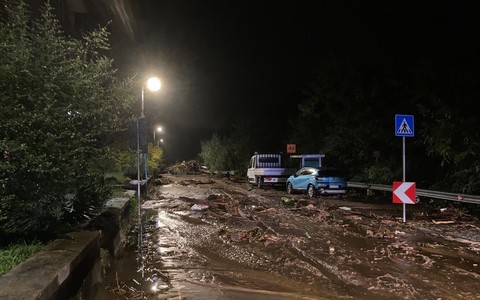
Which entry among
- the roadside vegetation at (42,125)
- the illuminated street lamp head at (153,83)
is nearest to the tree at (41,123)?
the roadside vegetation at (42,125)

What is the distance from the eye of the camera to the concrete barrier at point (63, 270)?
3.64m

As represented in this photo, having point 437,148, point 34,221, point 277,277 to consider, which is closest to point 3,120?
point 34,221

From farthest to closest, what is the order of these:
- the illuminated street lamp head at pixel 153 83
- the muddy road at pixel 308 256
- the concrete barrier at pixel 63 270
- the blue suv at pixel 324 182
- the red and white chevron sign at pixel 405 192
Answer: the blue suv at pixel 324 182
the illuminated street lamp head at pixel 153 83
the red and white chevron sign at pixel 405 192
the muddy road at pixel 308 256
the concrete barrier at pixel 63 270

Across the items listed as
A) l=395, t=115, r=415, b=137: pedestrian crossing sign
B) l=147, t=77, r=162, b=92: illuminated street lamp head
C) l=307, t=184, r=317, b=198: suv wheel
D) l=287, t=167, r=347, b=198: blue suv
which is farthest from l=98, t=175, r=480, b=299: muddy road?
l=307, t=184, r=317, b=198: suv wheel

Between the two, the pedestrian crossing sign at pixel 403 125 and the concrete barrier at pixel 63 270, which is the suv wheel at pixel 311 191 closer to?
the pedestrian crossing sign at pixel 403 125

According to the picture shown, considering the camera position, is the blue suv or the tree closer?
the tree

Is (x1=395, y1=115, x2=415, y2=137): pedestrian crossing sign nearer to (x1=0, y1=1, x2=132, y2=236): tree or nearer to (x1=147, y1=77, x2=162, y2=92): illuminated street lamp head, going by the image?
(x1=147, y1=77, x2=162, y2=92): illuminated street lamp head

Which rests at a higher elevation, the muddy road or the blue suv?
the blue suv

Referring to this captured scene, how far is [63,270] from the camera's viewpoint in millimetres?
4254

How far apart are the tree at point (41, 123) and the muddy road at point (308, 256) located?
171cm

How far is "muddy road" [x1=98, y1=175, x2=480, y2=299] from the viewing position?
558cm

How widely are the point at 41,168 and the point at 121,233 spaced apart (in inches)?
179

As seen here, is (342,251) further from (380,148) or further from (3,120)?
(380,148)

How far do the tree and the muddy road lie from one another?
1.71 meters
